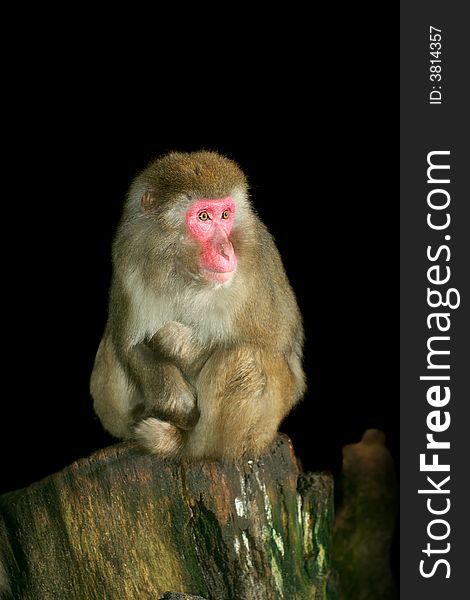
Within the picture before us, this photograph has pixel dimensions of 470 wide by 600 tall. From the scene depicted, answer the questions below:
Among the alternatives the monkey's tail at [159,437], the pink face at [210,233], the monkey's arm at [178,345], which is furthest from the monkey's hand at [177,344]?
the pink face at [210,233]

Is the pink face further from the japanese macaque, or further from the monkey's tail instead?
the monkey's tail

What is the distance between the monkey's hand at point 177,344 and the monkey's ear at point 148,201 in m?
0.61

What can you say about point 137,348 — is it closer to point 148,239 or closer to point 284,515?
point 148,239

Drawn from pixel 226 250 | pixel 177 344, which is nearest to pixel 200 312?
pixel 177 344

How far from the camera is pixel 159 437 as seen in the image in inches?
201

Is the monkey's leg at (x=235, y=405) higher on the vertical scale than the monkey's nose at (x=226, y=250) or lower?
lower

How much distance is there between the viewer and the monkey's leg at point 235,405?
508cm

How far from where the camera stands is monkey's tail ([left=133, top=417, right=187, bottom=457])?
5070 mm

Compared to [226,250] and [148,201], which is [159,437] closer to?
[226,250]

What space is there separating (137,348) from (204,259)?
81cm

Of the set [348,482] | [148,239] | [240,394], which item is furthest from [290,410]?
[348,482]

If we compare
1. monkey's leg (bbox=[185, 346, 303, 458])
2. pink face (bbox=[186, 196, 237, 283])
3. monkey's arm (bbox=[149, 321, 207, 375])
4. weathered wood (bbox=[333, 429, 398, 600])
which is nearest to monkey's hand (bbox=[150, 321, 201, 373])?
monkey's arm (bbox=[149, 321, 207, 375])

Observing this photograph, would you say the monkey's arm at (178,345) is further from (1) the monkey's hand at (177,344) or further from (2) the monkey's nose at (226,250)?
(2) the monkey's nose at (226,250)

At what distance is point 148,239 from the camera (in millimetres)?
5078
